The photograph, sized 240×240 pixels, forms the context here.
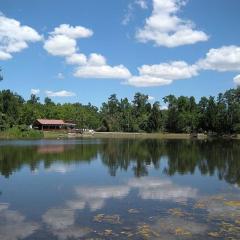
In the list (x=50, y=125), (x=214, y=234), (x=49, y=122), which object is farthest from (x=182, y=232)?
(x=50, y=125)

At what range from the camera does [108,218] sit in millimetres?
17531

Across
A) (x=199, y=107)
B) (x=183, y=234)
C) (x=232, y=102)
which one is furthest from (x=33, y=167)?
(x=199, y=107)

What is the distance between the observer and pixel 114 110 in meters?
175

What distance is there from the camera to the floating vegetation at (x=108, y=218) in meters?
17.0

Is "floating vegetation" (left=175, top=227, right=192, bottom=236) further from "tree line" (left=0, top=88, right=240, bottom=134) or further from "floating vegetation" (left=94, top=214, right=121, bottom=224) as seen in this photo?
A: "tree line" (left=0, top=88, right=240, bottom=134)

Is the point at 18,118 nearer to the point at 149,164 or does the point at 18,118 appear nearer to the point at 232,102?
the point at 232,102

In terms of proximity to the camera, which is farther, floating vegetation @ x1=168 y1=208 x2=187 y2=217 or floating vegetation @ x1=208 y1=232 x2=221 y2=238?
floating vegetation @ x1=168 y1=208 x2=187 y2=217

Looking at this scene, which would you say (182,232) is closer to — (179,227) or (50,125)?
(179,227)

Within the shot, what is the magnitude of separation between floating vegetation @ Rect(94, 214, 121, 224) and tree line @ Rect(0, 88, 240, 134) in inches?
4140

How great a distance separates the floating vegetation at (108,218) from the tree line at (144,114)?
345 feet

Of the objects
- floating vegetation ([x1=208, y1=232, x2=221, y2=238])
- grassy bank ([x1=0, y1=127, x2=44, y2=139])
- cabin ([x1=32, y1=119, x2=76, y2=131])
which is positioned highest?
cabin ([x1=32, y1=119, x2=76, y2=131])

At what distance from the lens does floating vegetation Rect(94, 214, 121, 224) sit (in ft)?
55.6

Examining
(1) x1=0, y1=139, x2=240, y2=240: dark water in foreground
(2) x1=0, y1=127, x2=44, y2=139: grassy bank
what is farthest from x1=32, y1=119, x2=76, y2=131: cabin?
(1) x1=0, y1=139, x2=240, y2=240: dark water in foreground

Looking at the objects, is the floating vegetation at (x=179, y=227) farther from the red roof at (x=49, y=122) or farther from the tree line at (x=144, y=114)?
the red roof at (x=49, y=122)
